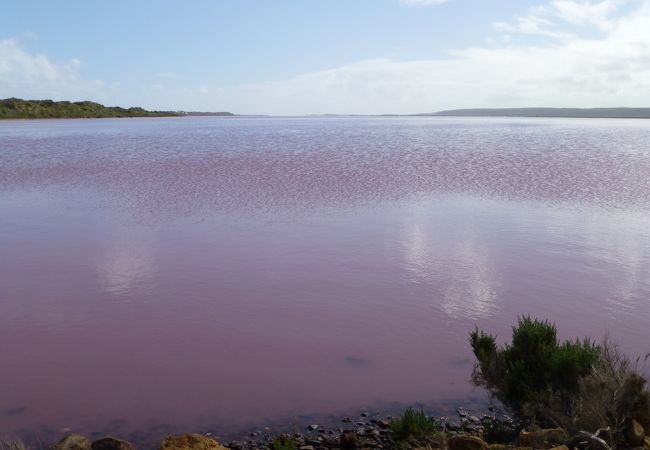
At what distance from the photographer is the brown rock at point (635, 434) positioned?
4262 mm

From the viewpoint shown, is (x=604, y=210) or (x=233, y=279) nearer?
(x=233, y=279)

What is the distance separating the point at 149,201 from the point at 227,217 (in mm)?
3255

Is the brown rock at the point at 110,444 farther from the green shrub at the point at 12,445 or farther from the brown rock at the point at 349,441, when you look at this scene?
the brown rock at the point at 349,441

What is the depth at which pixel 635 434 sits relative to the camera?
4277 mm

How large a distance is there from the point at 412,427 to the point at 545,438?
1018 millimetres

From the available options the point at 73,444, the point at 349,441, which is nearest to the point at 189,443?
the point at 73,444

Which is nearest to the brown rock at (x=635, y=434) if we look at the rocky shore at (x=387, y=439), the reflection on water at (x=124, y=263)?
the rocky shore at (x=387, y=439)

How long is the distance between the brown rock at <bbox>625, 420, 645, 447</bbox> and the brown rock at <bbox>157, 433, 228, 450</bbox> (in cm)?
299

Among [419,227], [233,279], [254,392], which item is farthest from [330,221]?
[254,392]

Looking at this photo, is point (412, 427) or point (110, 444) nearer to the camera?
point (110, 444)

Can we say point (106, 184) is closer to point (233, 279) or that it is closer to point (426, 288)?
point (233, 279)

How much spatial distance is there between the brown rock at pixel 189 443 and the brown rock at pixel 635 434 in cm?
299

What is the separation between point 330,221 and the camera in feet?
45.3

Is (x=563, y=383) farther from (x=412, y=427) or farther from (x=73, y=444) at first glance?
→ (x=73, y=444)
